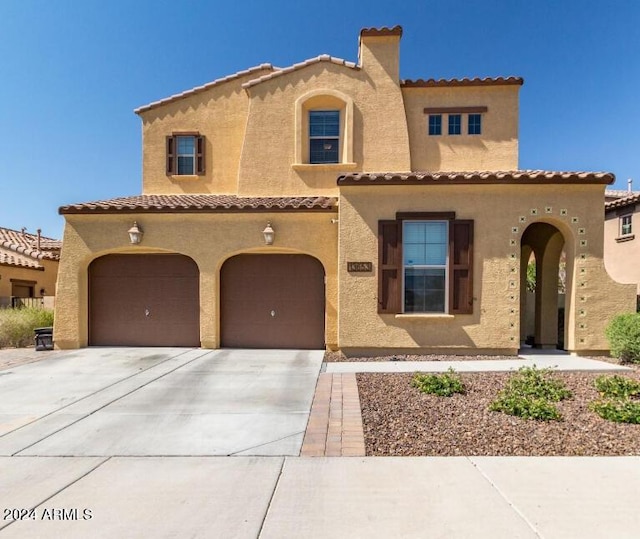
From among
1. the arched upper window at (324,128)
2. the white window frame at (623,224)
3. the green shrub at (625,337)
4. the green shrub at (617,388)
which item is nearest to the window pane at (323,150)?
the arched upper window at (324,128)

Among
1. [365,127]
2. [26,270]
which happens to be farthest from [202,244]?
[26,270]

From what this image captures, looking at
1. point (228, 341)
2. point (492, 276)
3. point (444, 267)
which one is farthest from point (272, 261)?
point (492, 276)

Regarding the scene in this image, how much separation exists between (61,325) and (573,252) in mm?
13293

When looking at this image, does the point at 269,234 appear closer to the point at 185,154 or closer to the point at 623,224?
the point at 185,154

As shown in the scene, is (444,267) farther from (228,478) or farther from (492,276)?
(228,478)

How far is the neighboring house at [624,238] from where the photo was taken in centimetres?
1504

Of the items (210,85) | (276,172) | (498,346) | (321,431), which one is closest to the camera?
(321,431)

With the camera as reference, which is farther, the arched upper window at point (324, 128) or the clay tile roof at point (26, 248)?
the clay tile roof at point (26, 248)

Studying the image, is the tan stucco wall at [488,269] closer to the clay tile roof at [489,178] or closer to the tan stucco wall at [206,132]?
the clay tile roof at [489,178]

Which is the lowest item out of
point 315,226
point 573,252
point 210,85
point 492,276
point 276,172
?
point 492,276

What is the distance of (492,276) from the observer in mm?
8492

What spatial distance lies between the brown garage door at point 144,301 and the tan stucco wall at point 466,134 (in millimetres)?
8069

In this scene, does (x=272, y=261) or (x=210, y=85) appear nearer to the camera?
(x=272, y=261)

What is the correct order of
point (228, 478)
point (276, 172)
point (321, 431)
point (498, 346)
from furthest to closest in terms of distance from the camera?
point (276, 172)
point (498, 346)
point (321, 431)
point (228, 478)
